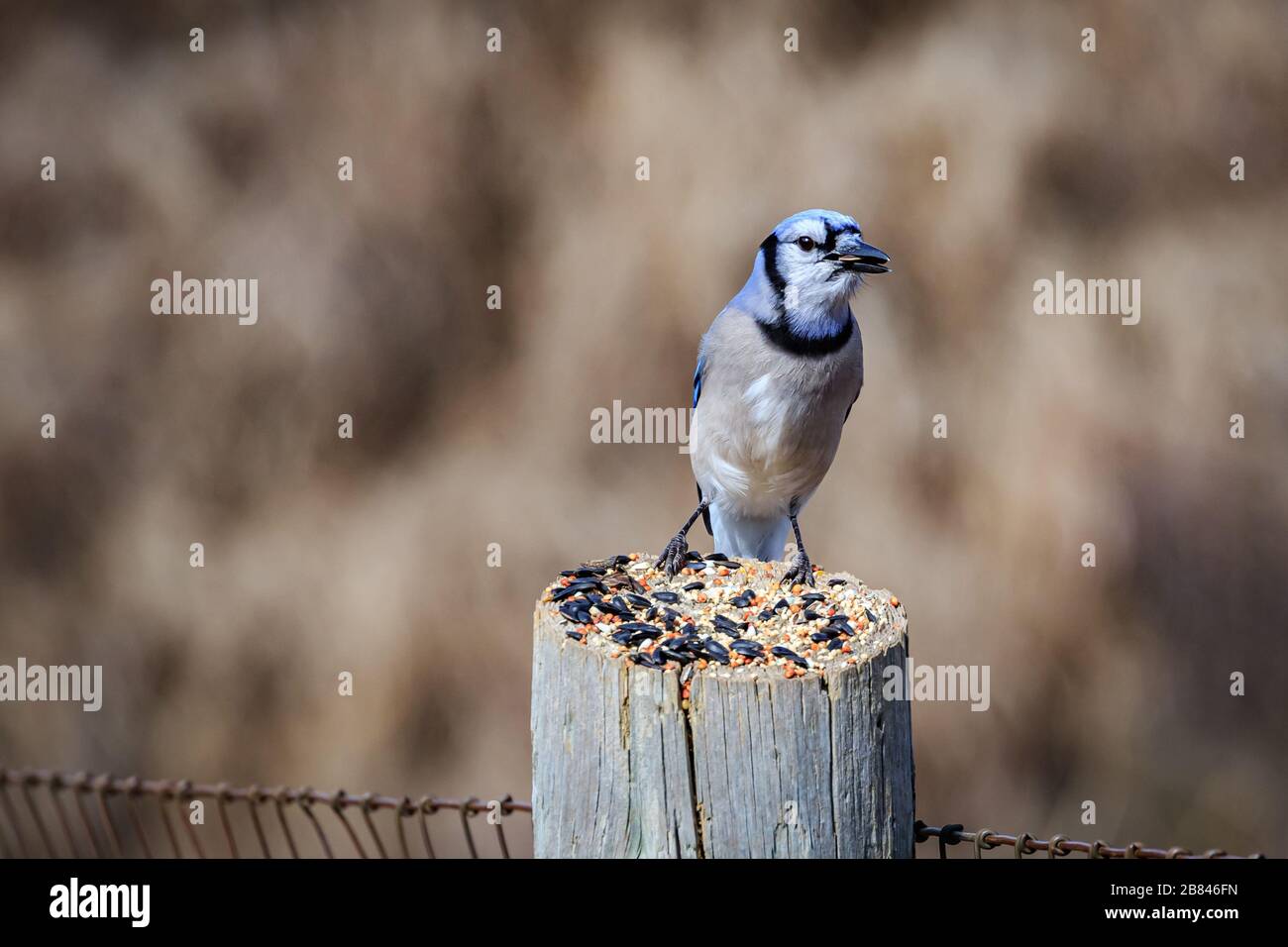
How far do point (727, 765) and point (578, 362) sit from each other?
4.89 m

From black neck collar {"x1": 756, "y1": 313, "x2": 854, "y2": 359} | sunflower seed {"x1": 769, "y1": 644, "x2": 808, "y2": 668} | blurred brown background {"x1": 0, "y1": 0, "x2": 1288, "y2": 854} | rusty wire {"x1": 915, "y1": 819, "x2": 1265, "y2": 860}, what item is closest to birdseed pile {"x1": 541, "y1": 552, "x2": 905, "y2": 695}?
sunflower seed {"x1": 769, "y1": 644, "x2": 808, "y2": 668}

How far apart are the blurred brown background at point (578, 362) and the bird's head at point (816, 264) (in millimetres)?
2916

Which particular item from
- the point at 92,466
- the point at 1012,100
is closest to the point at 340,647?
the point at 92,466

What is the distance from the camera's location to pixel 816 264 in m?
3.46

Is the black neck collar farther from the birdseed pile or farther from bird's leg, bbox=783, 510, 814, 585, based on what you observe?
the birdseed pile

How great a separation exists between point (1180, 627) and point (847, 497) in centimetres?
182

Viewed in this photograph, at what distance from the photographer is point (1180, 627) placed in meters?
6.32

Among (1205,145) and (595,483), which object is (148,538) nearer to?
(595,483)

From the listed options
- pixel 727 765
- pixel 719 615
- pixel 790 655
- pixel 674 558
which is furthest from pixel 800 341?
pixel 727 765

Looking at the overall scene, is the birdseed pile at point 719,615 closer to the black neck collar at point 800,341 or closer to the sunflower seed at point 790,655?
the sunflower seed at point 790,655

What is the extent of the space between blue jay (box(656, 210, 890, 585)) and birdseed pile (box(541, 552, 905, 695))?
0.53 meters

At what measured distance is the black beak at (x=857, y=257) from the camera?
132 inches

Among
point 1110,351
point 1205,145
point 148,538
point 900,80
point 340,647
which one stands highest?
point 900,80

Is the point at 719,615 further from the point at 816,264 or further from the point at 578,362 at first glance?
the point at 578,362
